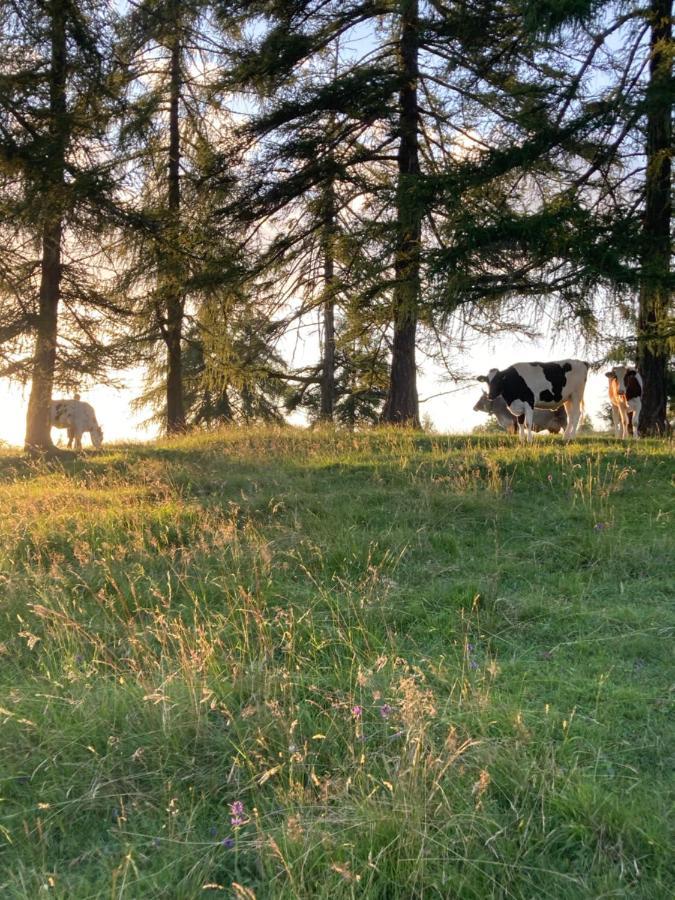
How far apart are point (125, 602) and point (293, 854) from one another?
2.95 meters

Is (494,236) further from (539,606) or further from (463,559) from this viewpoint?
(539,606)

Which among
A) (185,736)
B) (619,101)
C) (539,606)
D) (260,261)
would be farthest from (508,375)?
(185,736)

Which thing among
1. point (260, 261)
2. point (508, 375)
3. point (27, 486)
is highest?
point (260, 261)

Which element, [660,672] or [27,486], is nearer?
[660,672]

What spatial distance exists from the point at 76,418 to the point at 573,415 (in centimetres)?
1371

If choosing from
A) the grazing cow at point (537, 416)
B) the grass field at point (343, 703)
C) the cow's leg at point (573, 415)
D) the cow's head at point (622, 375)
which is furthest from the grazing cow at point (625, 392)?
the grass field at point (343, 703)

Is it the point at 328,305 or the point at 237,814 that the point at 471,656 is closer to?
the point at 237,814

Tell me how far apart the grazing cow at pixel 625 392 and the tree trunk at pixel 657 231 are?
230 cm

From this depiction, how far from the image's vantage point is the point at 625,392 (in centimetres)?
1708

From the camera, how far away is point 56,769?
10.7 ft

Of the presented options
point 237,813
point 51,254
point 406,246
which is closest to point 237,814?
point 237,813

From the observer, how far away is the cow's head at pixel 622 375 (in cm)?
1698

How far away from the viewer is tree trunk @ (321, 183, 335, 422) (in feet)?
51.9

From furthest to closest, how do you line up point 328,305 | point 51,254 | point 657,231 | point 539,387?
point 328,305 < point 51,254 < point 539,387 < point 657,231
